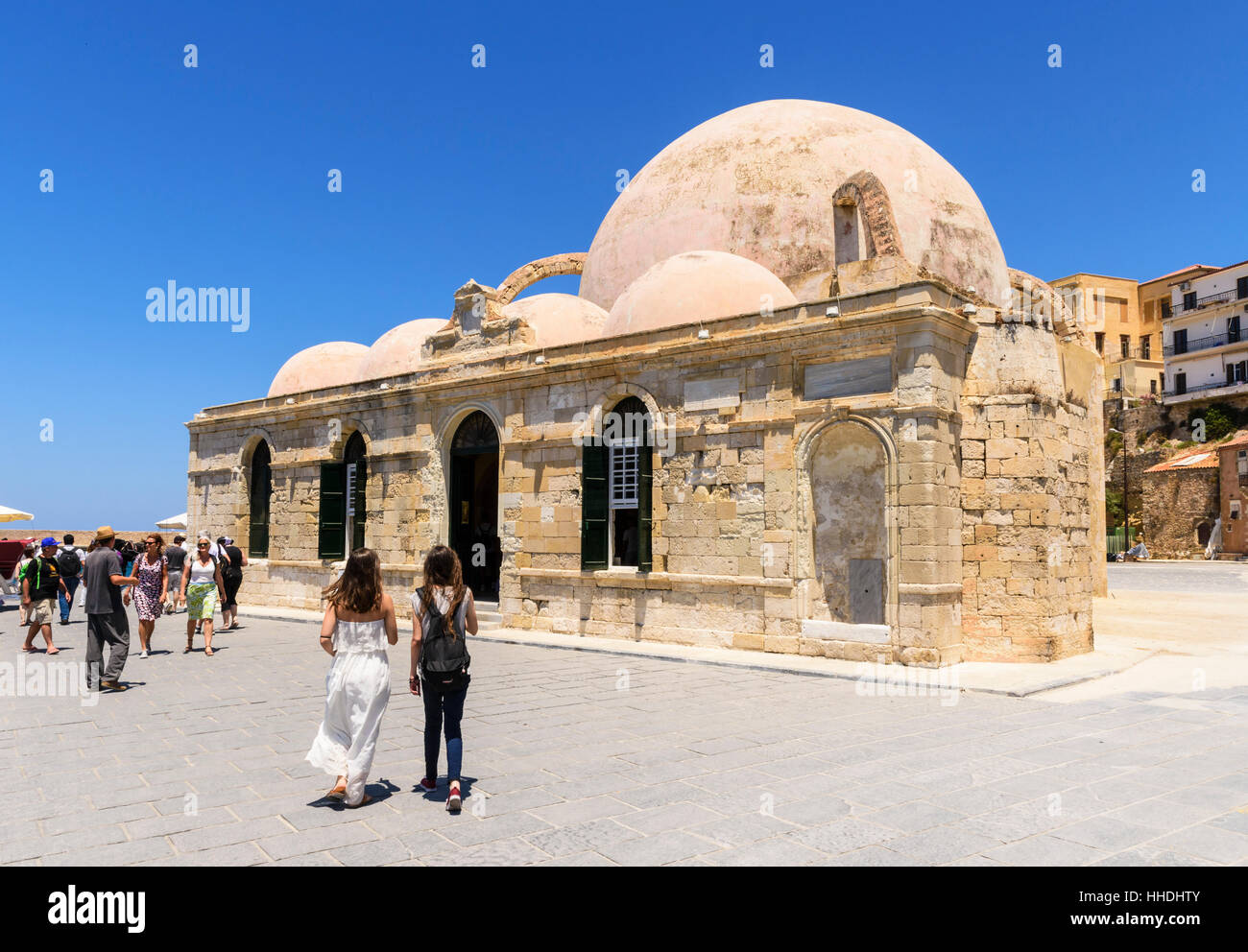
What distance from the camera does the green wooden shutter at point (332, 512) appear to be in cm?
1756

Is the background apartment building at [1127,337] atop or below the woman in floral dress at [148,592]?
atop

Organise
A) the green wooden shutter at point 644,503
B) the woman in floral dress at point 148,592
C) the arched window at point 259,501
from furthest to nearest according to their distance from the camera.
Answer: the arched window at point 259,501, the green wooden shutter at point 644,503, the woman in floral dress at point 148,592

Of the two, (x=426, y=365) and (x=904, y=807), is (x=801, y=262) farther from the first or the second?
(x=904, y=807)

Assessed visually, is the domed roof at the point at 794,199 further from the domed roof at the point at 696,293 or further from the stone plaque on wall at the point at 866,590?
the stone plaque on wall at the point at 866,590

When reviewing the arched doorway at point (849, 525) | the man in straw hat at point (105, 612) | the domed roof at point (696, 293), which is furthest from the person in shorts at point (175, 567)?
the arched doorway at point (849, 525)

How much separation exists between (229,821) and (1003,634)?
→ 914 cm

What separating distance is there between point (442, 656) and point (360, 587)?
65 cm

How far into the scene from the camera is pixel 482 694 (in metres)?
8.78

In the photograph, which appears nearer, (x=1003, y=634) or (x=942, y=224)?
(x=1003, y=634)

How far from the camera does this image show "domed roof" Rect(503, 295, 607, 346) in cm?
1556

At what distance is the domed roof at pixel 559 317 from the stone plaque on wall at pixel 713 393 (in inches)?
134

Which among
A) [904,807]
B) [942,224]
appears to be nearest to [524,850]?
[904,807]

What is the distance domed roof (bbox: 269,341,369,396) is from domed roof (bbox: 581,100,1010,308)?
24.3ft

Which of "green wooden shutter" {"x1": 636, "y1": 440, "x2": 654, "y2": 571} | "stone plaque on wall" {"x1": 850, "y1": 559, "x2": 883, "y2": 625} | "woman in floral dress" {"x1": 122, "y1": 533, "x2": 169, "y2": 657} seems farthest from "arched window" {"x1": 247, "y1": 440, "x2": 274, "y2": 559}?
"stone plaque on wall" {"x1": 850, "y1": 559, "x2": 883, "y2": 625}
